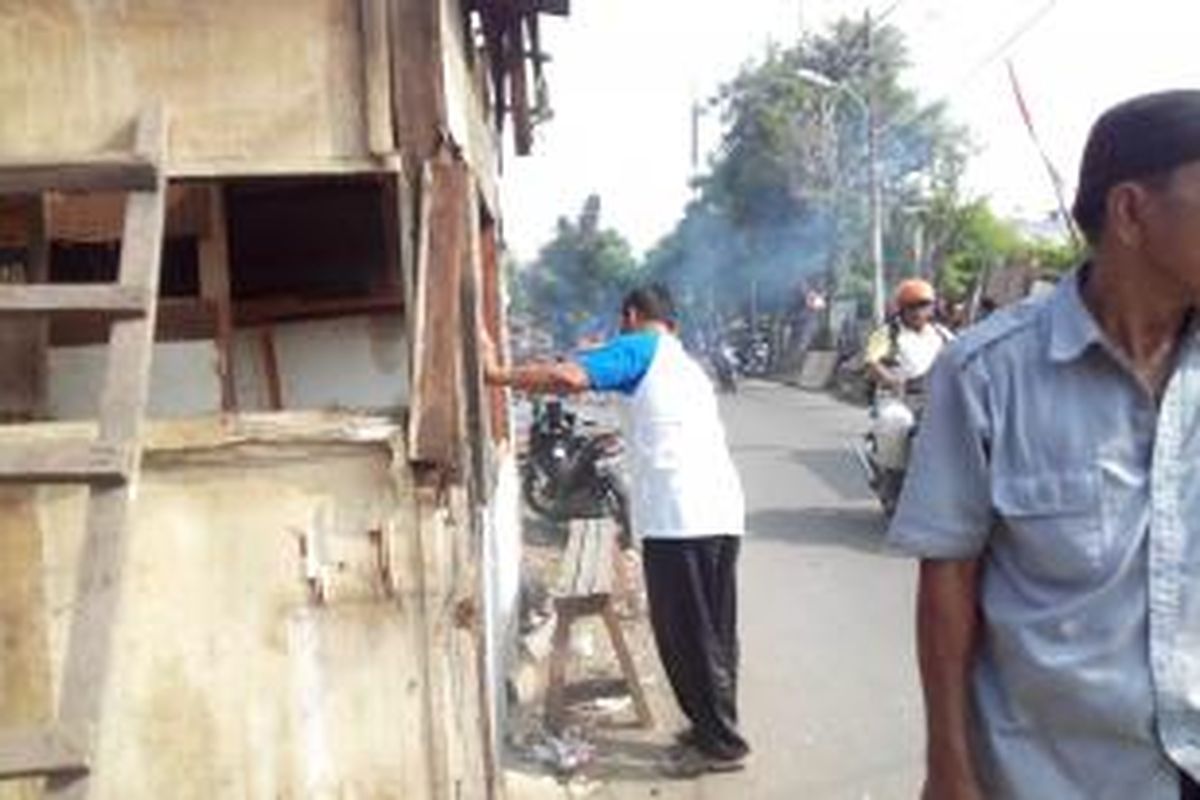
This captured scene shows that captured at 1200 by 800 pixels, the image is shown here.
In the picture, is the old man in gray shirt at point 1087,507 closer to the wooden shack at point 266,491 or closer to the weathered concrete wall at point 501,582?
the wooden shack at point 266,491

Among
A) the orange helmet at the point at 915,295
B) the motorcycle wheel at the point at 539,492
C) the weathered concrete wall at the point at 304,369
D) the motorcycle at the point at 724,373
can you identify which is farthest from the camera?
the motorcycle at the point at 724,373

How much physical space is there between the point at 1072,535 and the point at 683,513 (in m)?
3.96

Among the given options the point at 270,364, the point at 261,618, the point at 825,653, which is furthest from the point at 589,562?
the point at 261,618

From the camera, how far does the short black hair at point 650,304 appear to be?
6.49 metres

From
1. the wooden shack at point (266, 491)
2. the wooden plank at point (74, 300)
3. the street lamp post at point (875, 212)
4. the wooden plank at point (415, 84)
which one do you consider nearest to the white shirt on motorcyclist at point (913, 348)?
the wooden shack at point (266, 491)

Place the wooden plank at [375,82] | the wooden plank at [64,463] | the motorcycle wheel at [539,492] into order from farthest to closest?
the motorcycle wheel at [539,492], the wooden plank at [375,82], the wooden plank at [64,463]

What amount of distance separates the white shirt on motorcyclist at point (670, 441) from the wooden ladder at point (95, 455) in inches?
102

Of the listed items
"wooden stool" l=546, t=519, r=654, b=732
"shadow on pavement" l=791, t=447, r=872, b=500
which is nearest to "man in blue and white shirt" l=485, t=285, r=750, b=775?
"wooden stool" l=546, t=519, r=654, b=732

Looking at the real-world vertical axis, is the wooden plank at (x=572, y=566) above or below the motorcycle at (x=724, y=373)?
above

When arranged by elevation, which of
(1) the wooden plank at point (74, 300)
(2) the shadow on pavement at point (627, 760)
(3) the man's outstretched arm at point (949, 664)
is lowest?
(2) the shadow on pavement at point (627, 760)

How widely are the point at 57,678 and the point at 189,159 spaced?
1342mm

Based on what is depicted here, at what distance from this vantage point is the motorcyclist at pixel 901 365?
34.3ft

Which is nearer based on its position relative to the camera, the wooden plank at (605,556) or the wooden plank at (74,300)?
the wooden plank at (74,300)

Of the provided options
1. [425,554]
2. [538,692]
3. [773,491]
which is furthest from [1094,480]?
[773,491]
